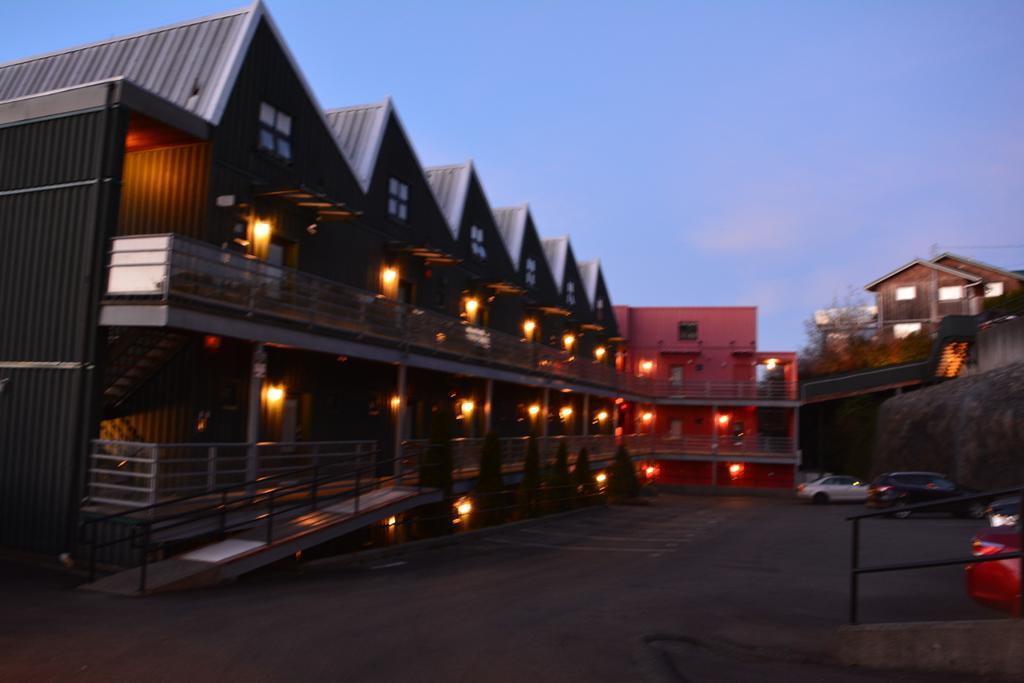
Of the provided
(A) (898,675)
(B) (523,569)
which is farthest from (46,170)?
(A) (898,675)

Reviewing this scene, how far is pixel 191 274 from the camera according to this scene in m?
14.8

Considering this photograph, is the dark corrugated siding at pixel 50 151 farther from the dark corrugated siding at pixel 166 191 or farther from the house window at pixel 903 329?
the house window at pixel 903 329

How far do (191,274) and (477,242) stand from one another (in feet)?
61.1

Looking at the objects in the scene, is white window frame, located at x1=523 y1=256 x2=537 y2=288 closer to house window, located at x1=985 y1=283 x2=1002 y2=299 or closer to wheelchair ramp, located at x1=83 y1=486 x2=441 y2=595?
wheelchair ramp, located at x1=83 y1=486 x2=441 y2=595

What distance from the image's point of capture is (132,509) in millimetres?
13625

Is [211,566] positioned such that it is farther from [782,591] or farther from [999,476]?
[999,476]

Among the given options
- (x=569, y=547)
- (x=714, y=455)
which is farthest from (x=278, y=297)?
(x=714, y=455)

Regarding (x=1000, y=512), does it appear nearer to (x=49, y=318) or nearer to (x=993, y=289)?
(x=49, y=318)

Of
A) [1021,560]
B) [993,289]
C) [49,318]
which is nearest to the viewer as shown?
[1021,560]

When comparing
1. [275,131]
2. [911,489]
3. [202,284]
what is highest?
[275,131]

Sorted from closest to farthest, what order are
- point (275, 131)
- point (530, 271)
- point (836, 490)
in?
point (275, 131)
point (836, 490)
point (530, 271)

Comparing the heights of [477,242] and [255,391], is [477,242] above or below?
above

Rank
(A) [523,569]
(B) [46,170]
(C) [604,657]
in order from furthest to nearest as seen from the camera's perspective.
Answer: (B) [46,170], (A) [523,569], (C) [604,657]

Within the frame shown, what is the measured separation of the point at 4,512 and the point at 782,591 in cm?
1414
